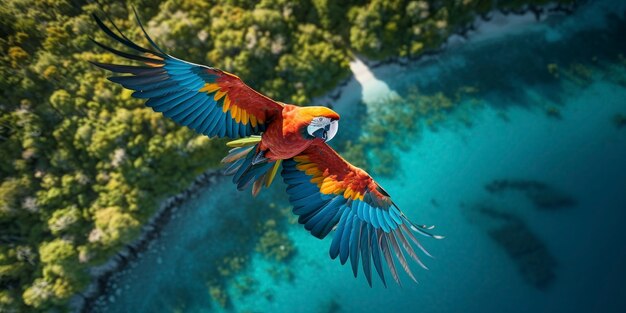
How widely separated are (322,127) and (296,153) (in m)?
0.88

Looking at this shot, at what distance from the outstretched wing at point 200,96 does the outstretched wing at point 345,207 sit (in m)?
Answer: 1.09

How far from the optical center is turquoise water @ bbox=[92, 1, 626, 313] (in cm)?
1180

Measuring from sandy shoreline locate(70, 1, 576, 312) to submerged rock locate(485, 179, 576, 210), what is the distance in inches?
195

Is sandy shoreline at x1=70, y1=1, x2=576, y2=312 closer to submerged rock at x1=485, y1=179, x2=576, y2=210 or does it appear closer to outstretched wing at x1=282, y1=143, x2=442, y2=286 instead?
submerged rock at x1=485, y1=179, x2=576, y2=210

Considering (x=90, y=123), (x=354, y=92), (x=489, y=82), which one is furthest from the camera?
(x=489, y=82)

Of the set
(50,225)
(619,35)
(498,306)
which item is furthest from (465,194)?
(50,225)

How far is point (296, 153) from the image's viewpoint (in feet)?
20.9

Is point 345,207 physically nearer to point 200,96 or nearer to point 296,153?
point 296,153

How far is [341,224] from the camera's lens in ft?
22.0

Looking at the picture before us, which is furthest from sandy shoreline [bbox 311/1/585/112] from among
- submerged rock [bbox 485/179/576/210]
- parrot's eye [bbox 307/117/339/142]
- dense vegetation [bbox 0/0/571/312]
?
parrot's eye [bbox 307/117/339/142]

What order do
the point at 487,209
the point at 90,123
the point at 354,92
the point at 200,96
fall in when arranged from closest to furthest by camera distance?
the point at 200,96 < the point at 90,123 < the point at 487,209 < the point at 354,92

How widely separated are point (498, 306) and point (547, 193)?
4.14m

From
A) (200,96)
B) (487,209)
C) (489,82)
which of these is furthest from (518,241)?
(200,96)

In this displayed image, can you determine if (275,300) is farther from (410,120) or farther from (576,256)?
(576,256)
